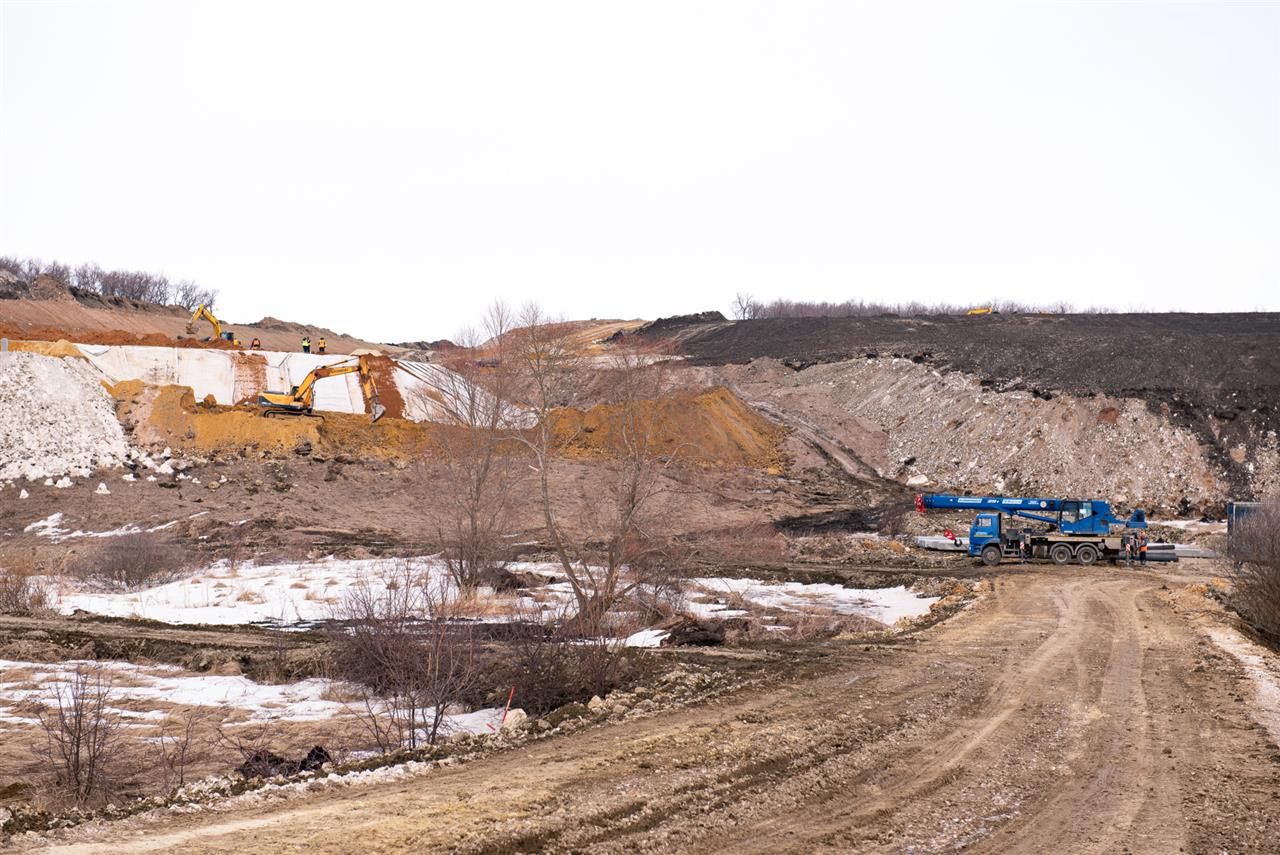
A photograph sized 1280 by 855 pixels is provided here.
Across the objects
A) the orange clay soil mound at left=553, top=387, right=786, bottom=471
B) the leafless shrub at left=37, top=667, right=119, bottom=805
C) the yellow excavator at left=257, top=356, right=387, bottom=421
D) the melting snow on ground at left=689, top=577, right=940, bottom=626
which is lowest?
the melting snow on ground at left=689, top=577, right=940, bottom=626

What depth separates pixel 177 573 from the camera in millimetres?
28594

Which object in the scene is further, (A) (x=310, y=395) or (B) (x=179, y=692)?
(A) (x=310, y=395)

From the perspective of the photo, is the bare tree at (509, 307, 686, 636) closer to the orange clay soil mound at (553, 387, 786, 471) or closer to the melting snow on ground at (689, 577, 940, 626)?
the melting snow on ground at (689, 577, 940, 626)

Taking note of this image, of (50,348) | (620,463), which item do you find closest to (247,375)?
(50,348)

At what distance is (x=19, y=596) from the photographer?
76.4 ft

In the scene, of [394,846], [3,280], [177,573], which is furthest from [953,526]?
[3,280]

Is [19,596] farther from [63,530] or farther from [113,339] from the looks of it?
[113,339]

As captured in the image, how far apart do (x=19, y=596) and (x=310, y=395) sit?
26.7m

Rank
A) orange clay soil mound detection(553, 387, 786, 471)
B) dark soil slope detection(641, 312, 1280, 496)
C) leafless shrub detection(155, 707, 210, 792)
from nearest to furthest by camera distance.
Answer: leafless shrub detection(155, 707, 210, 792) < orange clay soil mound detection(553, 387, 786, 471) < dark soil slope detection(641, 312, 1280, 496)

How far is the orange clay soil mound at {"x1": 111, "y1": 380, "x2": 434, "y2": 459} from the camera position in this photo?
45406mm

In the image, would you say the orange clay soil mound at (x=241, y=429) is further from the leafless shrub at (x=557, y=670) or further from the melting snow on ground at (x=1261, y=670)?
the melting snow on ground at (x=1261, y=670)

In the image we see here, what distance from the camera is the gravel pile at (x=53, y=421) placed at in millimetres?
41156

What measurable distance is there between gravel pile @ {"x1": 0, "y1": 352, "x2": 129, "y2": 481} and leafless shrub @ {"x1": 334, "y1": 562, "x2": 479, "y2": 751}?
99.4 feet

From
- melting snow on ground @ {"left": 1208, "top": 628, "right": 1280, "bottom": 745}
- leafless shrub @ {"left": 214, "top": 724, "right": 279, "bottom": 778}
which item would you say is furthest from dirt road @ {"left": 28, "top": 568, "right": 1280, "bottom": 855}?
leafless shrub @ {"left": 214, "top": 724, "right": 279, "bottom": 778}
